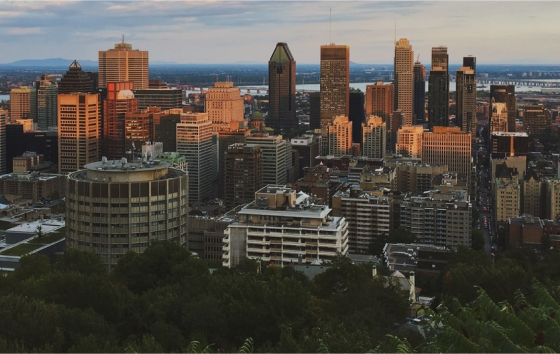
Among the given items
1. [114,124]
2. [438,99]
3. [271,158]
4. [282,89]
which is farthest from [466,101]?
[114,124]

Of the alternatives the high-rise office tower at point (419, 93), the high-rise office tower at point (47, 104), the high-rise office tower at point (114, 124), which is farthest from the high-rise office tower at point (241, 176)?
the high-rise office tower at point (419, 93)

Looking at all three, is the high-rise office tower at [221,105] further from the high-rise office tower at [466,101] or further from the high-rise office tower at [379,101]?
the high-rise office tower at [466,101]

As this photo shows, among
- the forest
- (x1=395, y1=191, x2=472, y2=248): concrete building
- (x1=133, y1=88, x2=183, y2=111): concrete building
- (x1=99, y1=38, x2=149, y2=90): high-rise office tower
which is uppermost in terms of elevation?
(x1=99, y1=38, x2=149, y2=90): high-rise office tower

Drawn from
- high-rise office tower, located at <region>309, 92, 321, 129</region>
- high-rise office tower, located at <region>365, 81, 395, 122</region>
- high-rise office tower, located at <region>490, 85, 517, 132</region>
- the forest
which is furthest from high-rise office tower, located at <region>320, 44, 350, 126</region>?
the forest

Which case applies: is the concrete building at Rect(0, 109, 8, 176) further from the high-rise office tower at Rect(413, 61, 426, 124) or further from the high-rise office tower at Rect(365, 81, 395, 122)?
the high-rise office tower at Rect(413, 61, 426, 124)

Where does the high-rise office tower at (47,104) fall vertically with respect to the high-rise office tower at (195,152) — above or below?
above

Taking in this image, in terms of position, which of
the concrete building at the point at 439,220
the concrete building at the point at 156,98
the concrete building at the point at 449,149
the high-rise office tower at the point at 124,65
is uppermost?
the high-rise office tower at the point at 124,65
